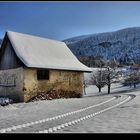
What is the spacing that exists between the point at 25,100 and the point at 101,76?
97.0 feet

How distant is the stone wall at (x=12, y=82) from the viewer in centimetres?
2227

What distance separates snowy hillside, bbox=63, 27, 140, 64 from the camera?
5958 inches

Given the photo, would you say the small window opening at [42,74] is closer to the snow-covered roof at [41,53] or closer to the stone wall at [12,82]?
the snow-covered roof at [41,53]

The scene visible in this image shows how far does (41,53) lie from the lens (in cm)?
2484

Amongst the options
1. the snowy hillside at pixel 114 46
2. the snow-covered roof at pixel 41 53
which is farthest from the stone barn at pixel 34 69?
the snowy hillside at pixel 114 46

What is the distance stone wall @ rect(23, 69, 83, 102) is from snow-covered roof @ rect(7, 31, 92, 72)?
2.20 ft

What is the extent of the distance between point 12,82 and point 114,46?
498 ft

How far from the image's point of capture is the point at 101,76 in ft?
165

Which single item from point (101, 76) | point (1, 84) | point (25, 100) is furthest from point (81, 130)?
point (101, 76)

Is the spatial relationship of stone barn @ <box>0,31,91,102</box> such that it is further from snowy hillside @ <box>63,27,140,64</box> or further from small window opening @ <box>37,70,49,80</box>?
snowy hillside @ <box>63,27,140,64</box>

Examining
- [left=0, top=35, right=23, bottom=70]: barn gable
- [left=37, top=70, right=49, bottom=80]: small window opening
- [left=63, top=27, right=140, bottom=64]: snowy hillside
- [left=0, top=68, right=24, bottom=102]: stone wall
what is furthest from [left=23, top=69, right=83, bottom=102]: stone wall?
[left=63, top=27, right=140, bottom=64]: snowy hillside

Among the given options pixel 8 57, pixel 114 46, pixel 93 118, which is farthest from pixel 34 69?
pixel 114 46
